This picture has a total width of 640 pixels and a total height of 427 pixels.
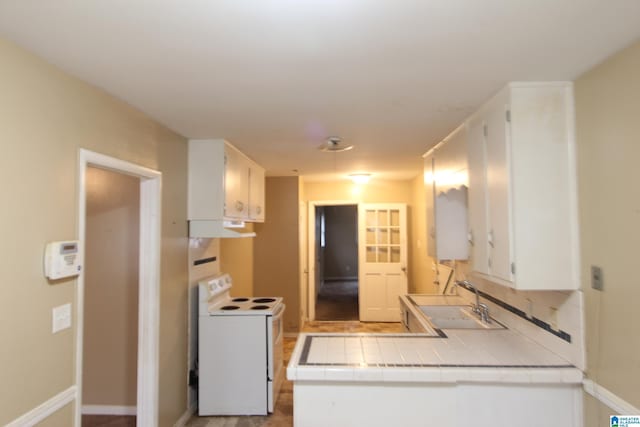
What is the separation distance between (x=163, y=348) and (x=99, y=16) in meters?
2.21

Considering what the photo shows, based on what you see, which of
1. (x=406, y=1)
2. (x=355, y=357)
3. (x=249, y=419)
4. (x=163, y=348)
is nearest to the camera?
(x=406, y=1)

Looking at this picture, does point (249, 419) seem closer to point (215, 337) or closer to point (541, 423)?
point (215, 337)

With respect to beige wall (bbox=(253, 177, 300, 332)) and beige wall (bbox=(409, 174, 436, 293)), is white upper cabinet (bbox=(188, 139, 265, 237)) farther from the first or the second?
beige wall (bbox=(409, 174, 436, 293))

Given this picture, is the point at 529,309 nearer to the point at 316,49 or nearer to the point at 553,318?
the point at 553,318

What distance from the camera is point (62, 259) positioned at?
64.1 inches

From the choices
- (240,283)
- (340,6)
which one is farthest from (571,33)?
(240,283)

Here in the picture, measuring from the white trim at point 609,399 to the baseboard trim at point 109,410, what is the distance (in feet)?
10.8

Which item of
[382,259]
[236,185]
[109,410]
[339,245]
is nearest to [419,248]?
[382,259]

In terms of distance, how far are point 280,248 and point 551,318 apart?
3.71 m

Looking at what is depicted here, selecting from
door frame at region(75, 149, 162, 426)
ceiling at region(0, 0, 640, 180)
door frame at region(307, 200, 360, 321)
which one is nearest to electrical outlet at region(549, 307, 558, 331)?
ceiling at region(0, 0, 640, 180)

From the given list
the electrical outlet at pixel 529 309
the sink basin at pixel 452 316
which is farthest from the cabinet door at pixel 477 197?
the sink basin at pixel 452 316

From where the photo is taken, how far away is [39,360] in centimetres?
154

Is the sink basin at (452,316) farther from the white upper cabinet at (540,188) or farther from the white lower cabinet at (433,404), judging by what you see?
the white upper cabinet at (540,188)

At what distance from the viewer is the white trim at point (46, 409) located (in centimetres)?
145
